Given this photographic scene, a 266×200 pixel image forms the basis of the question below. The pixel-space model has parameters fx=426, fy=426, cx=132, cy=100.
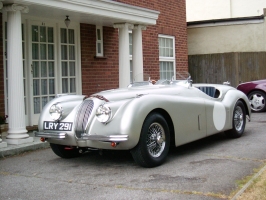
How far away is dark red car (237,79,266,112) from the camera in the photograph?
12.6 metres

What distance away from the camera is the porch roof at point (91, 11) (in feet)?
26.7

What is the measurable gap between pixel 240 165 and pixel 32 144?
367 cm

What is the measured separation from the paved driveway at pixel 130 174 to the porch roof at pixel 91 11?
275cm

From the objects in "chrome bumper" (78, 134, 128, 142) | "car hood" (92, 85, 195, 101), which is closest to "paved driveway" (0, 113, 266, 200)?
"chrome bumper" (78, 134, 128, 142)

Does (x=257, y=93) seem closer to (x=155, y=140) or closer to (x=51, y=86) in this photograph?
(x=51, y=86)

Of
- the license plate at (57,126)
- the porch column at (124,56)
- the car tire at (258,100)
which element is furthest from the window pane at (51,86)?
the car tire at (258,100)

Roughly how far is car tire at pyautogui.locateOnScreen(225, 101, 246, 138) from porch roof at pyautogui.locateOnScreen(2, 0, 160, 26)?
3.48 metres

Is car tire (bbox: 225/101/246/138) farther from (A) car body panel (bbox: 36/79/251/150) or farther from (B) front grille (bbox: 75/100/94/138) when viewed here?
(B) front grille (bbox: 75/100/94/138)

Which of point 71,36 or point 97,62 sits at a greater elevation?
point 71,36

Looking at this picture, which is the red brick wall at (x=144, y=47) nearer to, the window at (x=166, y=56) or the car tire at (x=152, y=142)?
the window at (x=166, y=56)

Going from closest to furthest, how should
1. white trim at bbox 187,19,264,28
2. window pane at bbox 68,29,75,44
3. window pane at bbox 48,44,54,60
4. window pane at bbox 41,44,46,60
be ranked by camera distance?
window pane at bbox 41,44,46,60 < window pane at bbox 48,44,54,60 < window pane at bbox 68,29,75,44 < white trim at bbox 187,19,264,28

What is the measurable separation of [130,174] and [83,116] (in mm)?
1057

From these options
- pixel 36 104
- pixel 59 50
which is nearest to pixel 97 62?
pixel 59 50

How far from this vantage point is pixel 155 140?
19.4 ft
